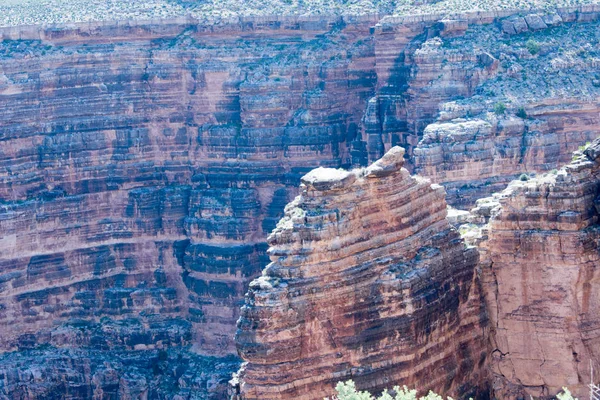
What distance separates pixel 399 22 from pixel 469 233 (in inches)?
1010

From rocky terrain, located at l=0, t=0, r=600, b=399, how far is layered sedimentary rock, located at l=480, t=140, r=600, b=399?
22.5 m

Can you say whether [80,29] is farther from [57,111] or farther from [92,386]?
[92,386]

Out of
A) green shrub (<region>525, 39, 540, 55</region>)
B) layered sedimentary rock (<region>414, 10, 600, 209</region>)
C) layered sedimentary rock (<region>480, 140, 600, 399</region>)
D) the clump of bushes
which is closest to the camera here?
the clump of bushes

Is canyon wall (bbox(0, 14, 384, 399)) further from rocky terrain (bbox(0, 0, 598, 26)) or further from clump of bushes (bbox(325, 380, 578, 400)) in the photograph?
clump of bushes (bbox(325, 380, 578, 400))

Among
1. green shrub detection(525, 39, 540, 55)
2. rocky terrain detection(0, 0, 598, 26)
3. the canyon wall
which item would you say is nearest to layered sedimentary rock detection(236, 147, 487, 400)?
green shrub detection(525, 39, 540, 55)

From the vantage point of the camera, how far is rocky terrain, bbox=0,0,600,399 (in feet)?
230

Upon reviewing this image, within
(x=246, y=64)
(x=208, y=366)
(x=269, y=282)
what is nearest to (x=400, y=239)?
(x=269, y=282)

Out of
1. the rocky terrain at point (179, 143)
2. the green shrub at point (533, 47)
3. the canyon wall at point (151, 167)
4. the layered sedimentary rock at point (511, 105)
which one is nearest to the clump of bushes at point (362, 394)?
the layered sedimentary rock at point (511, 105)

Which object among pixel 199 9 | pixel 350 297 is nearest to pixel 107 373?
pixel 199 9

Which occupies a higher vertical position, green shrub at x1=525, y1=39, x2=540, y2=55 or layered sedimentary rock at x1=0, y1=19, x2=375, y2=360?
green shrub at x1=525, y1=39, x2=540, y2=55

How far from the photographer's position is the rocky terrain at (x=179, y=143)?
70.1 metres

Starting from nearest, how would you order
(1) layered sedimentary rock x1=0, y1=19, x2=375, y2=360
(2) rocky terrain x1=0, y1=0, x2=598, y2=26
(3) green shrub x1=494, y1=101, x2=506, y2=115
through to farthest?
(3) green shrub x1=494, y1=101, x2=506, y2=115 → (1) layered sedimentary rock x1=0, y1=19, x2=375, y2=360 → (2) rocky terrain x1=0, y1=0, x2=598, y2=26

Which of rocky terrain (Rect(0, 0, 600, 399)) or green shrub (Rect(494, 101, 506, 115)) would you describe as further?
rocky terrain (Rect(0, 0, 600, 399))

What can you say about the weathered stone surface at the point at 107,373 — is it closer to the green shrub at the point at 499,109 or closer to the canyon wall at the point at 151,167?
the canyon wall at the point at 151,167
